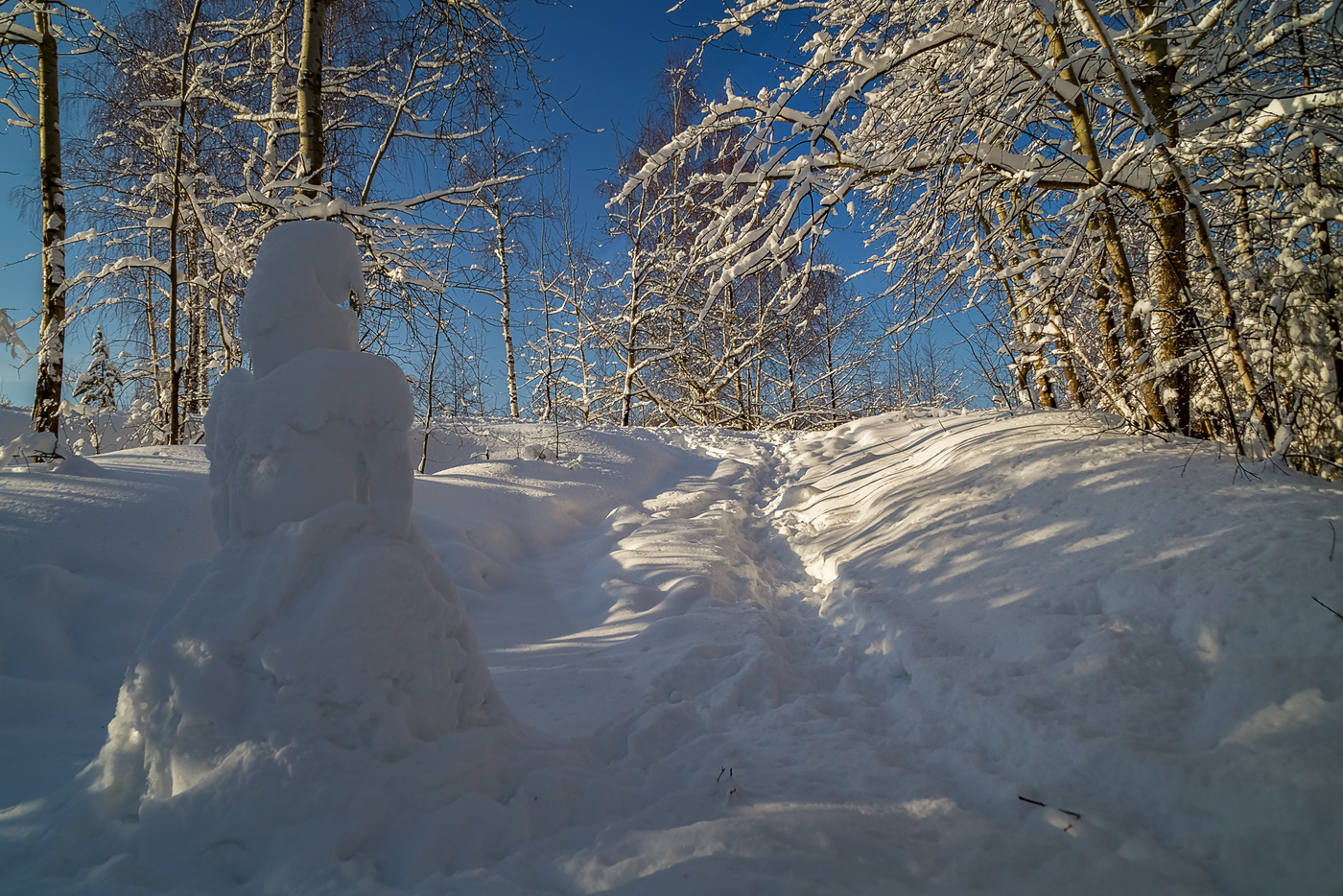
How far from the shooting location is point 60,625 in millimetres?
2916

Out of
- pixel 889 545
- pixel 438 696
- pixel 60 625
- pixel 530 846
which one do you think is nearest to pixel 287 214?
pixel 60 625

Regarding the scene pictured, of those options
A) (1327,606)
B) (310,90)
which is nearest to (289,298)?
(310,90)

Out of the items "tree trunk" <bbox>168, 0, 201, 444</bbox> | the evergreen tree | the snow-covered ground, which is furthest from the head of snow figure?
the evergreen tree

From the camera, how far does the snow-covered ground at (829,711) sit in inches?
59.5

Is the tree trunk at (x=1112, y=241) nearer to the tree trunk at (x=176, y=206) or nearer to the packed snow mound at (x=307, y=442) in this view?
the packed snow mound at (x=307, y=442)

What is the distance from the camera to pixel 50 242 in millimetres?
5035

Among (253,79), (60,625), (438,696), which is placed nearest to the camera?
(438,696)

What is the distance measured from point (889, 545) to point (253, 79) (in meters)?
9.51

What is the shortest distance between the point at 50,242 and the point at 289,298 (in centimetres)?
513

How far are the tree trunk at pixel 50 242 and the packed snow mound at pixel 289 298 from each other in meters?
4.65

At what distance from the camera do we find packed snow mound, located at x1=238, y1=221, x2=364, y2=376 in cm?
222

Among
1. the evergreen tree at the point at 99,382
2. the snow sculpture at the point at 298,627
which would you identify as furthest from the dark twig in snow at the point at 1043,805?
the evergreen tree at the point at 99,382

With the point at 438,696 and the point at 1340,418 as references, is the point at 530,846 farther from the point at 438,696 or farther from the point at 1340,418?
the point at 1340,418

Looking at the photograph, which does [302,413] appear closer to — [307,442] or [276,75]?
[307,442]
